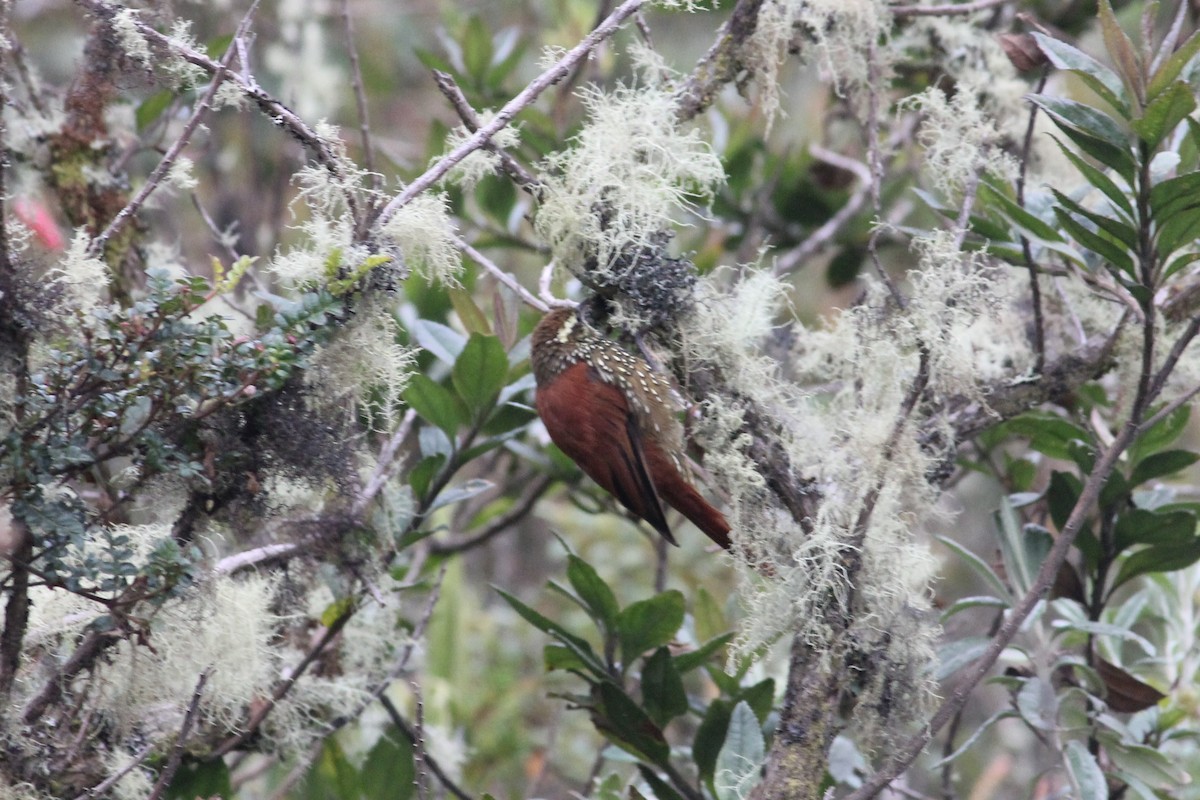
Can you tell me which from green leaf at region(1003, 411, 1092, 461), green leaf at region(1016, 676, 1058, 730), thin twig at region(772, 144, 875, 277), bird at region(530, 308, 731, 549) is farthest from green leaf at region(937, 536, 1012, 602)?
thin twig at region(772, 144, 875, 277)

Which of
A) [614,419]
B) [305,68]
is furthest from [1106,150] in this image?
[305,68]

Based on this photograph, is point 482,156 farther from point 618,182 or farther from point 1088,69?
point 1088,69

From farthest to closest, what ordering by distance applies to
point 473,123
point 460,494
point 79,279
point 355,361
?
1. point 460,494
2. point 473,123
3. point 355,361
4. point 79,279

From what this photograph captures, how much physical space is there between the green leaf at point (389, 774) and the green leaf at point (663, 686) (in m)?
0.54

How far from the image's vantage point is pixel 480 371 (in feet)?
7.48

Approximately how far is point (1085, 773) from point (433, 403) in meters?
1.35

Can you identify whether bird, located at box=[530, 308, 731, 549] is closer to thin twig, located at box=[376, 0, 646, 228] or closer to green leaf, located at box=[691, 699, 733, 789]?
green leaf, located at box=[691, 699, 733, 789]

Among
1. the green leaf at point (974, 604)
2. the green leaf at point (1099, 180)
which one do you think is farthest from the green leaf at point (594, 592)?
Answer: the green leaf at point (1099, 180)

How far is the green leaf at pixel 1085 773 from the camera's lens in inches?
76.0

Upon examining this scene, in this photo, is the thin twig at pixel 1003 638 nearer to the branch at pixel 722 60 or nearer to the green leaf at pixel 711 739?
the green leaf at pixel 711 739

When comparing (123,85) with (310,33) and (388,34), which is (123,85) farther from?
(388,34)

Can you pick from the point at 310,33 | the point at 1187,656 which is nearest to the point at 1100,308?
the point at 1187,656

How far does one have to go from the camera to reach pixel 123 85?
1.67 m

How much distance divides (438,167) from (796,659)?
92cm
